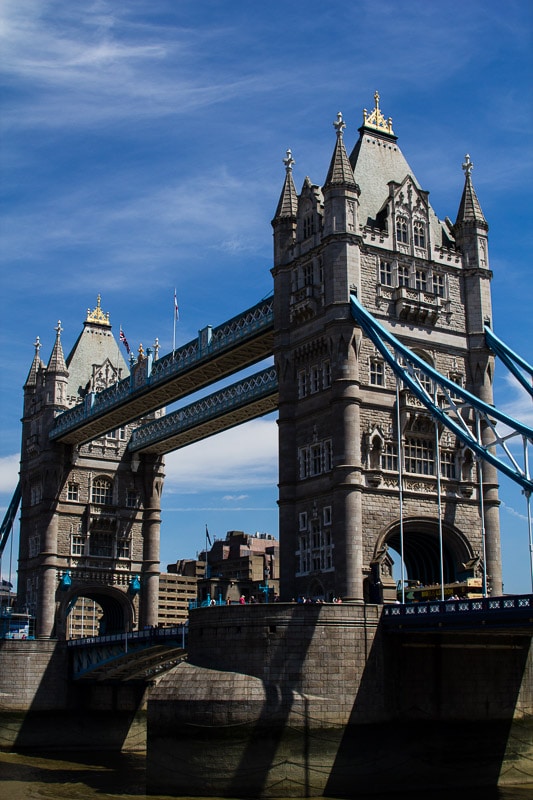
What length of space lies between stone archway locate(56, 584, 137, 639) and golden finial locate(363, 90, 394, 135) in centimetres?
4204

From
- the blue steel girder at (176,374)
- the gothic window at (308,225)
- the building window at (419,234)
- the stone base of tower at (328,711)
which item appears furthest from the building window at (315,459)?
the building window at (419,234)

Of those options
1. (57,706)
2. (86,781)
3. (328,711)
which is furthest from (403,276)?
(57,706)

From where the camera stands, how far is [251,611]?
147 ft

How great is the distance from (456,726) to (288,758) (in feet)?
27.0

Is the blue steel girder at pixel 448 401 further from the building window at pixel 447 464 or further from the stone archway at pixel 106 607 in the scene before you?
the stone archway at pixel 106 607

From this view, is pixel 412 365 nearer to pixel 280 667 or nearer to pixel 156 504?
pixel 280 667

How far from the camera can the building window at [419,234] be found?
185ft

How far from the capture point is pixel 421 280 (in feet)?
183

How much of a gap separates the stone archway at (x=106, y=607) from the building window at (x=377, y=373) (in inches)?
1513

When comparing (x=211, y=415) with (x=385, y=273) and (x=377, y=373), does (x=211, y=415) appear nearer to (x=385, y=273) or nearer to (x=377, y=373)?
(x=385, y=273)

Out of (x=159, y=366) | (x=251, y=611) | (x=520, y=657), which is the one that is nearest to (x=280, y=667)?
(x=251, y=611)

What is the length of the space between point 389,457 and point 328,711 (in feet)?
46.1

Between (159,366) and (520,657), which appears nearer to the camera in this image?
(520,657)

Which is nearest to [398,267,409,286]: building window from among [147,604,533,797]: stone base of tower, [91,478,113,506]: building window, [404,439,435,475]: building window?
[404,439,435,475]: building window
